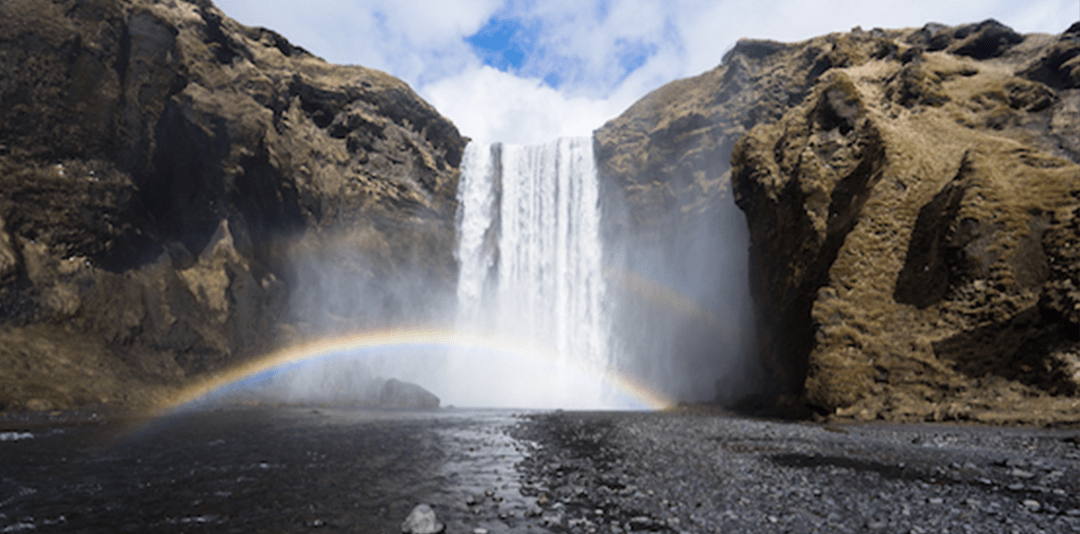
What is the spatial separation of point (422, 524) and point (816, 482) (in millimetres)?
6108

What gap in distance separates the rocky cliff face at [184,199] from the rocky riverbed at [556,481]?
14289 mm

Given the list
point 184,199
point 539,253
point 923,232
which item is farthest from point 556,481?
point 539,253

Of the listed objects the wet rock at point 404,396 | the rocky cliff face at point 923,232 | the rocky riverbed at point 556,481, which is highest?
the rocky cliff face at point 923,232

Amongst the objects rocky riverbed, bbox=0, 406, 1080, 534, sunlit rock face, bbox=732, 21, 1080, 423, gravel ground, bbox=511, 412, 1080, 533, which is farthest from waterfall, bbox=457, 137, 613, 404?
gravel ground, bbox=511, 412, 1080, 533

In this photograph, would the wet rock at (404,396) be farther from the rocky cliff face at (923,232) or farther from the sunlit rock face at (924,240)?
the sunlit rock face at (924,240)

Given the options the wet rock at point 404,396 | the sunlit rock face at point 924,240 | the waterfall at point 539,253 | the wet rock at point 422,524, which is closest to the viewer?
the wet rock at point 422,524

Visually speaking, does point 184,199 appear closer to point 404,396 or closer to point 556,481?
point 404,396

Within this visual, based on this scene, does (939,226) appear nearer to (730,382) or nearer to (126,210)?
(730,382)

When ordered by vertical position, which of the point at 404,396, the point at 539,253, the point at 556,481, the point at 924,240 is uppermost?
the point at 539,253

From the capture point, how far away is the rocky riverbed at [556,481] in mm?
5844

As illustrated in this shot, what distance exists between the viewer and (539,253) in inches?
1880

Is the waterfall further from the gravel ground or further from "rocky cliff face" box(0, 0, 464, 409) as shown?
the gravel ground

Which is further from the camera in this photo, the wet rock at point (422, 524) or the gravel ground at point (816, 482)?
the gravel ground at point (816, 482)

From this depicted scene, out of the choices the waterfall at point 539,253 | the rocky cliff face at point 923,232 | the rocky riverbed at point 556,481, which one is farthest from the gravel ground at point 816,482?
the waterfall at point 539,253
